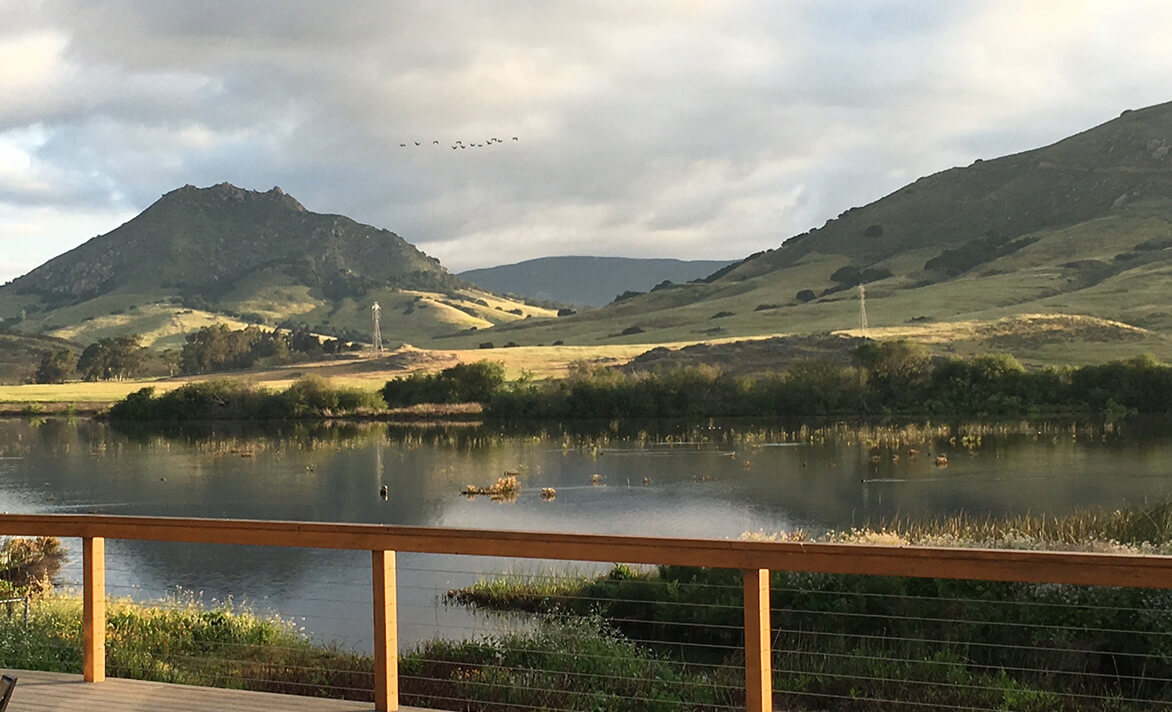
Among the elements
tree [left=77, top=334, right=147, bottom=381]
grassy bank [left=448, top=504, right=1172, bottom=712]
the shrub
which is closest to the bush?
tree [left=77, top=334, right=147, bottom=381]

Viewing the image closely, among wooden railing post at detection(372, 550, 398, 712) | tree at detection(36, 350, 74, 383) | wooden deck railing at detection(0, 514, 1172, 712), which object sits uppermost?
tree at detection(36, 350, 74, 383)

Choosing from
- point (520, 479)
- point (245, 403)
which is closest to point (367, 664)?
point (520, 479)

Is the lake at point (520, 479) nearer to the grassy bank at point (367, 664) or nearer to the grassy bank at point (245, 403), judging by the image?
the grassy bank at point (367, 664)

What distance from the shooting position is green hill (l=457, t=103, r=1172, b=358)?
86587 mm

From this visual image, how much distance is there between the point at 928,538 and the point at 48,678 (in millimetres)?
10519

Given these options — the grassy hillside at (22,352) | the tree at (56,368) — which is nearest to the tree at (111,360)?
the tree at (56,368)

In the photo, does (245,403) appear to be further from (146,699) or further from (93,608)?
(146,699)

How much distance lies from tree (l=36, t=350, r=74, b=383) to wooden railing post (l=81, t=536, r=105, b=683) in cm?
10894

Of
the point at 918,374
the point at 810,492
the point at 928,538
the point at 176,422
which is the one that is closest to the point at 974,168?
the point at 918,374

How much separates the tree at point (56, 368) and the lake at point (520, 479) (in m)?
53.7

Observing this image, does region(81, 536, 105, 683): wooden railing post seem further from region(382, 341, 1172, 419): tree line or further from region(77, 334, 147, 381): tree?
region(77, 334, 147, 381): tree

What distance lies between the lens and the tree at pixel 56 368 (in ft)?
345

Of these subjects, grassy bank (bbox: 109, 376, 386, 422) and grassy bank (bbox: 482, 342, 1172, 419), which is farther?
grassy bank (bbox: 109, 376, 386, 422)

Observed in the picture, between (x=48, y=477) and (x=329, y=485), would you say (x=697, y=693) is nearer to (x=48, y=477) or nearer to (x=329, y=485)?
(x=329, y=485)
